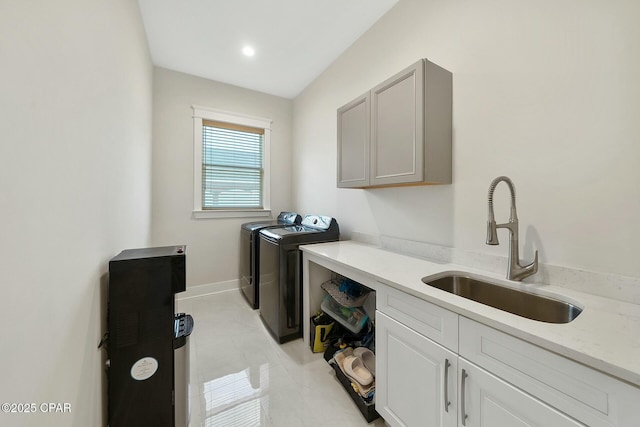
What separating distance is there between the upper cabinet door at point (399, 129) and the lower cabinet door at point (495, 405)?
1017 mm

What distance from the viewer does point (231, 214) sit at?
3418mm

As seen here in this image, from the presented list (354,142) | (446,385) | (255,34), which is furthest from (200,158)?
(446,385)

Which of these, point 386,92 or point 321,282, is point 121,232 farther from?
point 386,92

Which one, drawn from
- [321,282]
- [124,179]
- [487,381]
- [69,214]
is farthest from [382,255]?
[124,179]

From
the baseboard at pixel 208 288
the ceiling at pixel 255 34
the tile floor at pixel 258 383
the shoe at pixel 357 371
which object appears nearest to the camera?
the tile floor at pixel 258 383

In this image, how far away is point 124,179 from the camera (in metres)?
1.54

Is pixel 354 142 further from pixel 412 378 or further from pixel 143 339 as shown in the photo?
pixel 143 339

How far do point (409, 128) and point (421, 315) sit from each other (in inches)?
43.7

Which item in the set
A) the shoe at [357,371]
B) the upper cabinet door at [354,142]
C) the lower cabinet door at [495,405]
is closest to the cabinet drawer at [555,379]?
the lower cabinet door at [495,405]

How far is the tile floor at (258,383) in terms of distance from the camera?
1.43 metres

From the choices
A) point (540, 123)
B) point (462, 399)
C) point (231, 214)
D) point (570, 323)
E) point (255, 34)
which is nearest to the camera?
point (570, 323)

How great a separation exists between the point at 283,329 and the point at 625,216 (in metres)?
2.25

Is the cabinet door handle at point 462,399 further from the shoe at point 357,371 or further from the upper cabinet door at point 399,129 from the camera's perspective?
the upper cabinet door at point 399,129

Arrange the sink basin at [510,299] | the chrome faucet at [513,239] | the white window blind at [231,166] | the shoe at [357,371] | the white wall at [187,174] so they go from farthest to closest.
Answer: the white window blind at [231,166] → the white wall at [187,174] → the shoe at [357,371] → the chrome faucet at [513,239] → the sink basin at [510,299]
